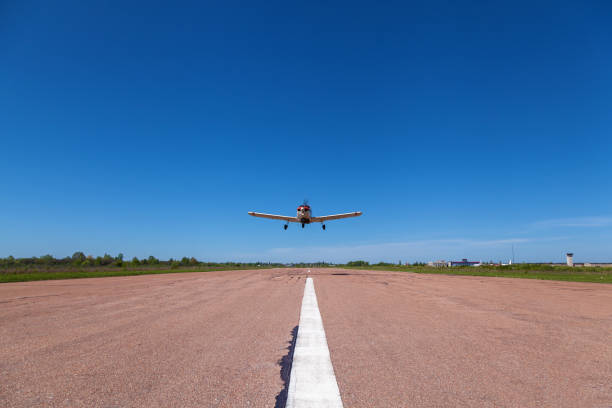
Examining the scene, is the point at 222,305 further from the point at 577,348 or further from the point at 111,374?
the point at 577,348

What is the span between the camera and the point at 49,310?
5543 mm

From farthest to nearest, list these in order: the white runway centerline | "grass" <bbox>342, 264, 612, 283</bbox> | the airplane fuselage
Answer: the airplane fuselage < "grass" <bbox>342, 264, 612, 283</bbox> < the white runway centerline

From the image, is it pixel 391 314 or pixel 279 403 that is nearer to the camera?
pixel 279 403

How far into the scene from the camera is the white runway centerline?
1901 millimetres

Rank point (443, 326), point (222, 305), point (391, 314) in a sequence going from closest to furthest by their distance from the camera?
point (443, 326)
point (391, 314)
point (222, 305)

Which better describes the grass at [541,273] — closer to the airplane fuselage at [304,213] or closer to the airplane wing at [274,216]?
the airplane fuselage at [304,213]

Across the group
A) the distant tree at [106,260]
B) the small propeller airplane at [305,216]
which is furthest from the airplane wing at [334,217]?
the distant tree at [106,260]

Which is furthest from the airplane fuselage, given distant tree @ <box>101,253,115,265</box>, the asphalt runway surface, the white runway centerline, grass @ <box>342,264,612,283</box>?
distant tree @ <box>101,253,115,265</box>

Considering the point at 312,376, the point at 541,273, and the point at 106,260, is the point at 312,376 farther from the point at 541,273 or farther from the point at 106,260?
the point at 106,260

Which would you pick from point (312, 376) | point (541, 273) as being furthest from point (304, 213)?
point (312, 376)

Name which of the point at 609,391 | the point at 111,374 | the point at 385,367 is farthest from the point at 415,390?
the point at 111,374

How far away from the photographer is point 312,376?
2.34 meters

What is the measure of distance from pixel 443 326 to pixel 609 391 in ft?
7.30

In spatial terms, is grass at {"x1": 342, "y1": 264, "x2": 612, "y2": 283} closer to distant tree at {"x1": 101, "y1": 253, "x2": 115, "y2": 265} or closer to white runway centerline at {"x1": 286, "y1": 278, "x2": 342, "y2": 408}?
white runway centerline at {"x1": 286, "y1": 278, "x2": 342, "y2": 408}
